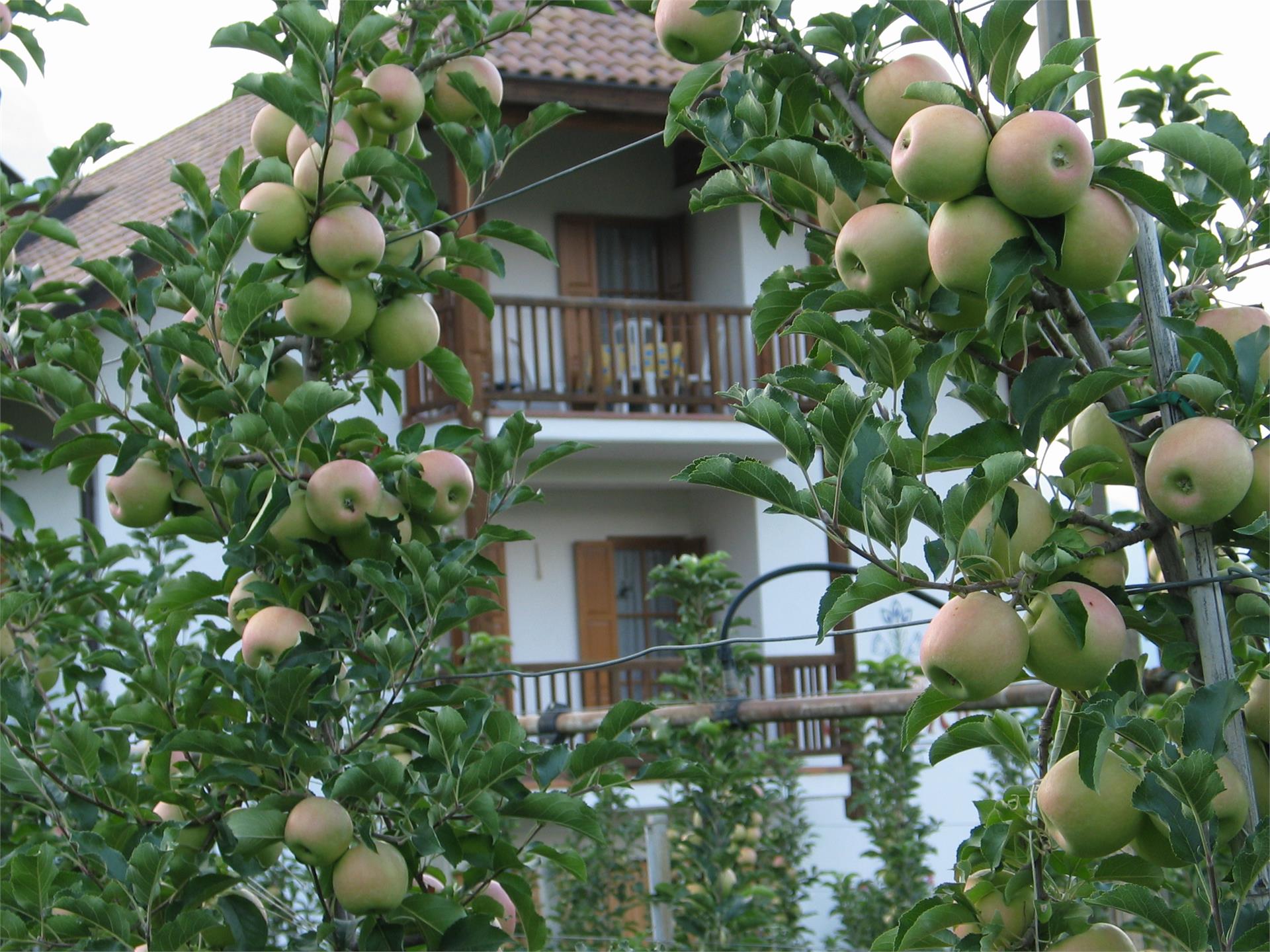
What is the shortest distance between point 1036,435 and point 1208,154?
0.38 m

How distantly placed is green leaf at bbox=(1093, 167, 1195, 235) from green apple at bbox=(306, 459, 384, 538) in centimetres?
139

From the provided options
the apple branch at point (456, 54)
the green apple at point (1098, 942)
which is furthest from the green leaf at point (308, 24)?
the green apple at point (1098, 942)

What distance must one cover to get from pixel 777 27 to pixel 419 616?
4.00 feet

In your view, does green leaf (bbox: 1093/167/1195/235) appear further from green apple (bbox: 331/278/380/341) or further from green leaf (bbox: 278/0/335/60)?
green apple (bbox: 331/278/380/341)

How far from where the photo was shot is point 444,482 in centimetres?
248

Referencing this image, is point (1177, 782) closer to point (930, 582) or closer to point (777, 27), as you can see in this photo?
point (930, 582)

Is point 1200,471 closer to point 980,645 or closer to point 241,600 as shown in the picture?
point 980,645

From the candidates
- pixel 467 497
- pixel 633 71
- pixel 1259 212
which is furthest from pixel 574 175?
pixel 1259 212

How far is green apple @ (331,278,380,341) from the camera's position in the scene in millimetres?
2562

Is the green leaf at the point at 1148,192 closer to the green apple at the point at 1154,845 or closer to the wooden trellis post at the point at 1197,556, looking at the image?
the wooden trellis post at the point at 1197,556

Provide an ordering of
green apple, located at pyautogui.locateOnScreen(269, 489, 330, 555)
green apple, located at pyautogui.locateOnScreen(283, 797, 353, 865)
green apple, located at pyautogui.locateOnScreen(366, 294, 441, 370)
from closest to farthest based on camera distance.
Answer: green apple, located at pyautogui.locateOnScreen(283, 797, 353, 865) → green apple, located at pyautogui.locateOnScreen(269, 489, 330, 555) → green apple, located at pyautogui.locateOnScreen(366, 294, 441, 370)

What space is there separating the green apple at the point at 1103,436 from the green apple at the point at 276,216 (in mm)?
1515

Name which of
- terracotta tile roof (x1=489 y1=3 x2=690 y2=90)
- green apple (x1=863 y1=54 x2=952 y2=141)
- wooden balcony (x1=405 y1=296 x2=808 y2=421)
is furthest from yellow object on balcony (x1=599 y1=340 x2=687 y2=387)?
green apple (x1=863 y1=54 x2=952 y2=141)

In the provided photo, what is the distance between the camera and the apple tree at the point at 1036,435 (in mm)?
1312
